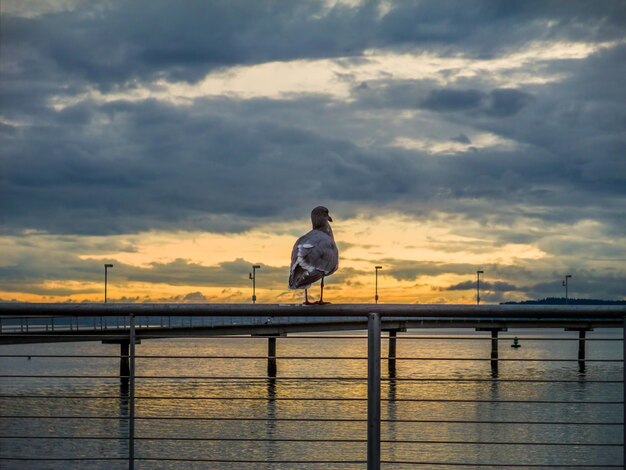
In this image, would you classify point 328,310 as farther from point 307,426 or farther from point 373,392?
point 307,426

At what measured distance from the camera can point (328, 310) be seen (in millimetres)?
4895

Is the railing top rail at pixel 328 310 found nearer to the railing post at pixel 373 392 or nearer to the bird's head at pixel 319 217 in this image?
the railing post at pixel 373 392

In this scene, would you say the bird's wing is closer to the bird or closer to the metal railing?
the bird

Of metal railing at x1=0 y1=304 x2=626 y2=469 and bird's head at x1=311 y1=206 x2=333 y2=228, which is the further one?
bird's head at x1=311 y1=206 x2=333 y2=228

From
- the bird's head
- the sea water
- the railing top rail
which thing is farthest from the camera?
the sea water

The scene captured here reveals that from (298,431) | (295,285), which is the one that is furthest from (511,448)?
(295,285)

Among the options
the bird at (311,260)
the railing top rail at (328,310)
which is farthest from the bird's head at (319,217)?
the railing top rail at (328,310)

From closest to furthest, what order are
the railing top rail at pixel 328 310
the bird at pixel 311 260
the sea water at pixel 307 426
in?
the railing top rail at pixel 328 310 → the bird at pixel 311 260 → the sea water at pixel 307 426

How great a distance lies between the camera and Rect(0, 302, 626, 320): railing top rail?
4.95 meters

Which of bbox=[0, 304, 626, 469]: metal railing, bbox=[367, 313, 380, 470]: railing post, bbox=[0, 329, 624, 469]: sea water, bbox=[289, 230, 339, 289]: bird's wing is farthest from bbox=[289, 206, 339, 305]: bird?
bbox=[0, 329, 624, 469]: sea water

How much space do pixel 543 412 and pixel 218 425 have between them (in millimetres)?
14556

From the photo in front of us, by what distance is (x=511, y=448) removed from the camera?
29281mm

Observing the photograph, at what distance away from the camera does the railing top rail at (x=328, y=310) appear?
4945 millimetres

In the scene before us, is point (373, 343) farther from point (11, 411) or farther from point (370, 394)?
point (11, 411)
